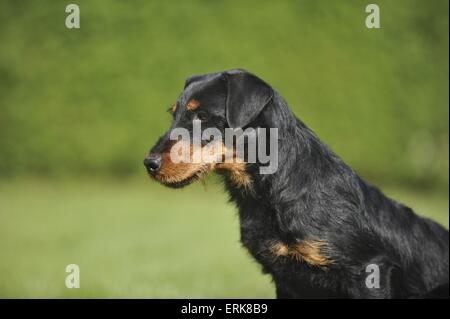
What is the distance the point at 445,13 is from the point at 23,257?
27.9 ft

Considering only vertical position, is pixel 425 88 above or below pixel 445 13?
below

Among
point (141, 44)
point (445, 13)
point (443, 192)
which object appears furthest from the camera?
point (443, 192)

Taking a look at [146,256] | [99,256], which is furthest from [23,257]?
[146,256]

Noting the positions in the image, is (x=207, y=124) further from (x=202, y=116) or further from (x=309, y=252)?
(x=309, y=252)

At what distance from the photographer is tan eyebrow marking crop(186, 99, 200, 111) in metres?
3.88

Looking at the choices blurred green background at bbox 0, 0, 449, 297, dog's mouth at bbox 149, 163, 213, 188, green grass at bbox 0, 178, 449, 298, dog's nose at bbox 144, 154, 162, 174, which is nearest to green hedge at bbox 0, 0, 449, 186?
blurred green background at bbox 0, 0, 449, 297

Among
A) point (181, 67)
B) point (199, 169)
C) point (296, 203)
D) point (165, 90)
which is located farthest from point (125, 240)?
point (296, 203)

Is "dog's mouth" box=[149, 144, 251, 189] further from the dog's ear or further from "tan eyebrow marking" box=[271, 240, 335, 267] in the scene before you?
"tan eyebrow marking" box=[271, 240, 335, 267]

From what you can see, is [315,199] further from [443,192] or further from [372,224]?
[443,192]

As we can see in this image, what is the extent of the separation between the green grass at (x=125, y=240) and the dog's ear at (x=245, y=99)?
0.81 meters

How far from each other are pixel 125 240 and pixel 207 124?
194 inches

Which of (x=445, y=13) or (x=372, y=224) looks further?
(x=445, y=13)
